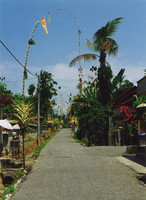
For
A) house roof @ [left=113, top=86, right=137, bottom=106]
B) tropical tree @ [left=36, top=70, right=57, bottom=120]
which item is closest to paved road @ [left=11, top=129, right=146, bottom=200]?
house roof @ [left=113, top=86, right=137, bottom=106]

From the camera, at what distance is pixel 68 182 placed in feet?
32.0

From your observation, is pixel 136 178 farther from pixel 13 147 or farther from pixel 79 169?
pixel 13 147

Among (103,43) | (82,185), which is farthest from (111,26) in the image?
(82,185)

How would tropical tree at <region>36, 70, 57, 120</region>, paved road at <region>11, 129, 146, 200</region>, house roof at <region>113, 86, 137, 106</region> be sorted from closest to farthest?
paved road at <region>11, 129, 146, 200</region> < house roof at <region>113, 86, 137, 106</region> < tropical tree at <region>36, 70, 57, 120</region>

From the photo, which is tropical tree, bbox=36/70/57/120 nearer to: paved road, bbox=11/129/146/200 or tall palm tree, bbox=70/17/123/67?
tall palm tree, bbox=70/17/123/67

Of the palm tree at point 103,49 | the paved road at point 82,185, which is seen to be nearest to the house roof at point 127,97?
the palm tree at point 103,49

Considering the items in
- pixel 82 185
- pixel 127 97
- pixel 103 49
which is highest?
pixel 103 49

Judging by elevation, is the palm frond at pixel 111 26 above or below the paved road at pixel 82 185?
above

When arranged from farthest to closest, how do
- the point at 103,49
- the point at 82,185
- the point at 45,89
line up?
Result: 1. the point at 45,89
2. the point at 103,49
3. the point at 82,185

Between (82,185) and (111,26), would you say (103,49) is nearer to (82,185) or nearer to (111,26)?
(111,26)

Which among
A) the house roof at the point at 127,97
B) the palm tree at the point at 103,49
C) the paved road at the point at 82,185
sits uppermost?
the palm tree at the point at 103,49

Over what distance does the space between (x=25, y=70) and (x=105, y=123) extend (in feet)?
28.7

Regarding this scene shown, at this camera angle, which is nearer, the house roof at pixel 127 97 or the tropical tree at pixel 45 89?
the house roof at pixel 127 97

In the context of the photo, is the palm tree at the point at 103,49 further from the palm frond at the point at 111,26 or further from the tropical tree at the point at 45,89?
the tropical tree at the point at 45,89
